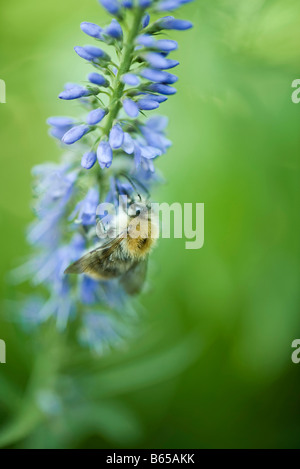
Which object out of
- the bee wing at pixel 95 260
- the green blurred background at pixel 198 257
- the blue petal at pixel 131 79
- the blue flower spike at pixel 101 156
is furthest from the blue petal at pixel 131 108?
the green blurred background at pixel 198 257

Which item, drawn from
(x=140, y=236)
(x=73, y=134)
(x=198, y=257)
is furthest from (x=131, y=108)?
(x=198, y=257)

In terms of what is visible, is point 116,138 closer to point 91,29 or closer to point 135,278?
point 91,29

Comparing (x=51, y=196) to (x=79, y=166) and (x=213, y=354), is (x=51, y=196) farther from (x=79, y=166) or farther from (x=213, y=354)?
(x=213, y=354)

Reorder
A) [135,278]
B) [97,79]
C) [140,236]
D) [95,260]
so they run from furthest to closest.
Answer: [135,278], [140,236], [95,260], [97,79]

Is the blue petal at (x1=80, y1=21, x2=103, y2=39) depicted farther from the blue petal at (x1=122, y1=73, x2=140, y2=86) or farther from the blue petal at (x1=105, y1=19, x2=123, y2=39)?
the blue petal at (x1=122, y1=73, x2=140, y2=86)

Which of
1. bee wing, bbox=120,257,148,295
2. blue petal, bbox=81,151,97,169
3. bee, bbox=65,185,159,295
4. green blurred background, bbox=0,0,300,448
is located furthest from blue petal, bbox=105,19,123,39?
green blurred background, bbox=0,0,300,448

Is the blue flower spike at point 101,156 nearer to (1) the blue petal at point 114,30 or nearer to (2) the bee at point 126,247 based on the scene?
(1) the blue petal at point 114,30

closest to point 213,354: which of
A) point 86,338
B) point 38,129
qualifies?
point 86,338
